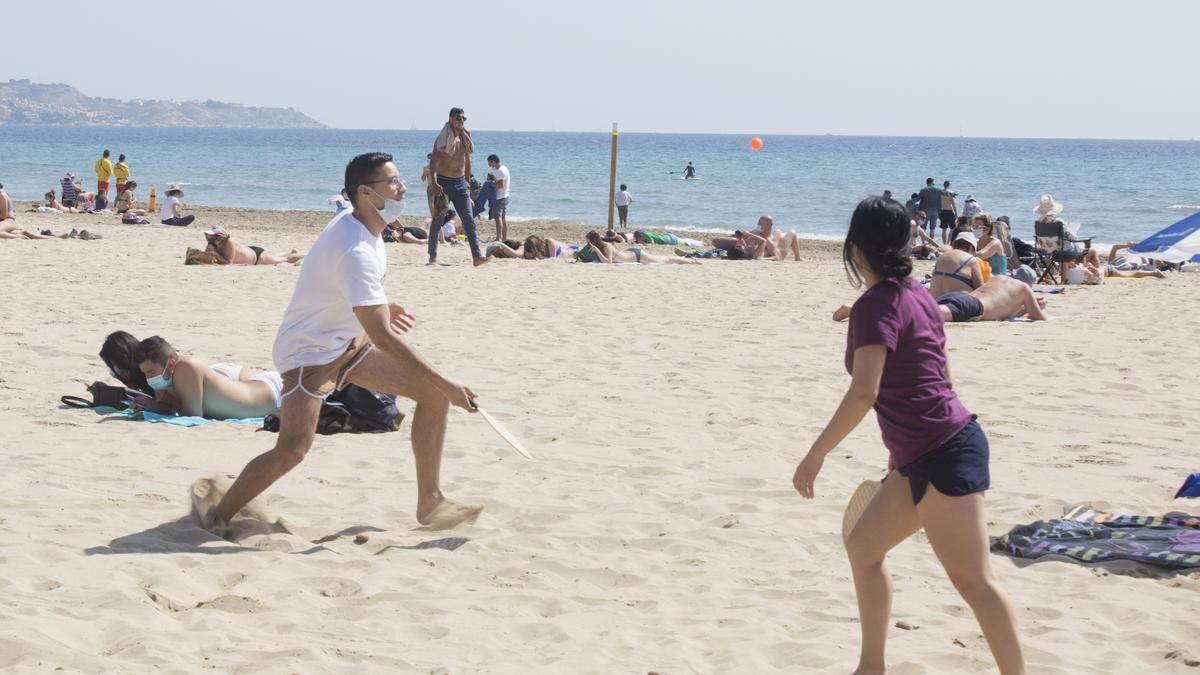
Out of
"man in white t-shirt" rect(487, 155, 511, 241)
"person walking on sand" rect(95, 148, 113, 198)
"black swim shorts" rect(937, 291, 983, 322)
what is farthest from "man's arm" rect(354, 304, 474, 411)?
"person walking on sand" rect(95, 148, 113, 198)

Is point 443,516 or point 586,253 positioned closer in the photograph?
point 443,516

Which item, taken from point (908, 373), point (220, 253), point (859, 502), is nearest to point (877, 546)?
point (859, 502)

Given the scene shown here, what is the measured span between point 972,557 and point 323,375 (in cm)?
264

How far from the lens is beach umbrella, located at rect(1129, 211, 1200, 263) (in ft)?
49.9

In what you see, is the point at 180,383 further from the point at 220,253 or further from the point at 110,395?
the point at 220,253

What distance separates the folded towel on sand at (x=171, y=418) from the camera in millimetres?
6848

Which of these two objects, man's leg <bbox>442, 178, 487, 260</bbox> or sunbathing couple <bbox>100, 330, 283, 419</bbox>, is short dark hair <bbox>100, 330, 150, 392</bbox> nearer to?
sunbathing couple <bbox>100, 330, 283, 419</bbox>

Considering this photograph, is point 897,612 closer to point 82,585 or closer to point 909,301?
point 909,301

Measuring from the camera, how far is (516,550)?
492 centimetres

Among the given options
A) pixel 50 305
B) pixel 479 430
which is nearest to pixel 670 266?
pixel 50 305

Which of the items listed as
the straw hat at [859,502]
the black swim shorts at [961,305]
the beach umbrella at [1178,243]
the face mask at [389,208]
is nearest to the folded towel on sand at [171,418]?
the face mask at [389,208]

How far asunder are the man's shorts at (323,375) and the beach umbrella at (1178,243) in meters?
12.8

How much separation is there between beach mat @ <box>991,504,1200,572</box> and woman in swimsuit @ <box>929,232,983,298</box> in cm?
660

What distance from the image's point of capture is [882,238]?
10.8 feet
